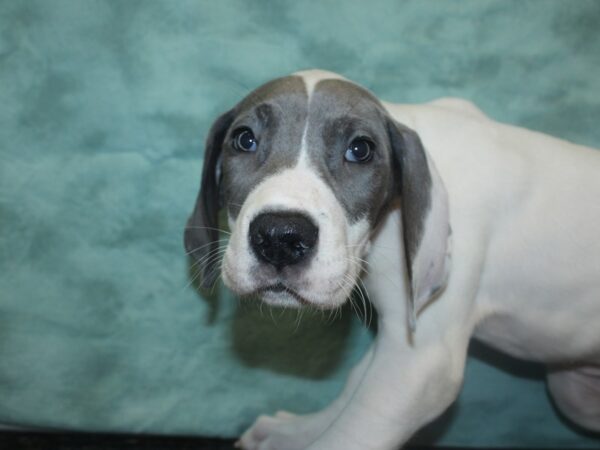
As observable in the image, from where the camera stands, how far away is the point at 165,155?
10.4 ft

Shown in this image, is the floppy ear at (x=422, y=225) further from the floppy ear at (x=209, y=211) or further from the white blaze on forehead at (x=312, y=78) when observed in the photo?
the floppy ear at (x=209, y=211)

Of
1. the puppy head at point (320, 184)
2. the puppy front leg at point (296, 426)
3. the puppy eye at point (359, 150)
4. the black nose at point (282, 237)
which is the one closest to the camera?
the black nose at point (282, 237)

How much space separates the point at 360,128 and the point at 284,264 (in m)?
0.65

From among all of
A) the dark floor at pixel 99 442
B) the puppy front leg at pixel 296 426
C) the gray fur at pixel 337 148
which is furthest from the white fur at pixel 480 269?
the dark floor at pixel 99 442

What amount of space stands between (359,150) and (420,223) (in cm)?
35

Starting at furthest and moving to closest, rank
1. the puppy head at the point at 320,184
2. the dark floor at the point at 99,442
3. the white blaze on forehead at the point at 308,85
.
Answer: the dark floor at the point at 99,442 → the white blaze on forehead at the point at 308,85 → the puppy head at the point at 320,184

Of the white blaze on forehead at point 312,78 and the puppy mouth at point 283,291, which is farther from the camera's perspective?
the white blaze on forehead at point 312,78

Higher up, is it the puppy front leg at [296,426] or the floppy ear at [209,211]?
the floppy ear at [209,211]

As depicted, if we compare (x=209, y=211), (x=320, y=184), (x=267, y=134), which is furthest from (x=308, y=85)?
(x=209, y=211)

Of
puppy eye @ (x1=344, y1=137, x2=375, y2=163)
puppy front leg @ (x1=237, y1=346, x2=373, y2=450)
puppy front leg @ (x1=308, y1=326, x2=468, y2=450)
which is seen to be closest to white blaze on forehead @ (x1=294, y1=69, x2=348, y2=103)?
puppy eye @ (x1=344, y1=137, x2=375, y2=163)

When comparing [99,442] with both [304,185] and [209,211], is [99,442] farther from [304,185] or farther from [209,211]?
[304,185]

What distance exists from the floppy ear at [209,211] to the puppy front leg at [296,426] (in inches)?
30.8

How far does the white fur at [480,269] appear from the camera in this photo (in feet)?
8.54

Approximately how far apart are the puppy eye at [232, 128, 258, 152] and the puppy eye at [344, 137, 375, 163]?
354mm
